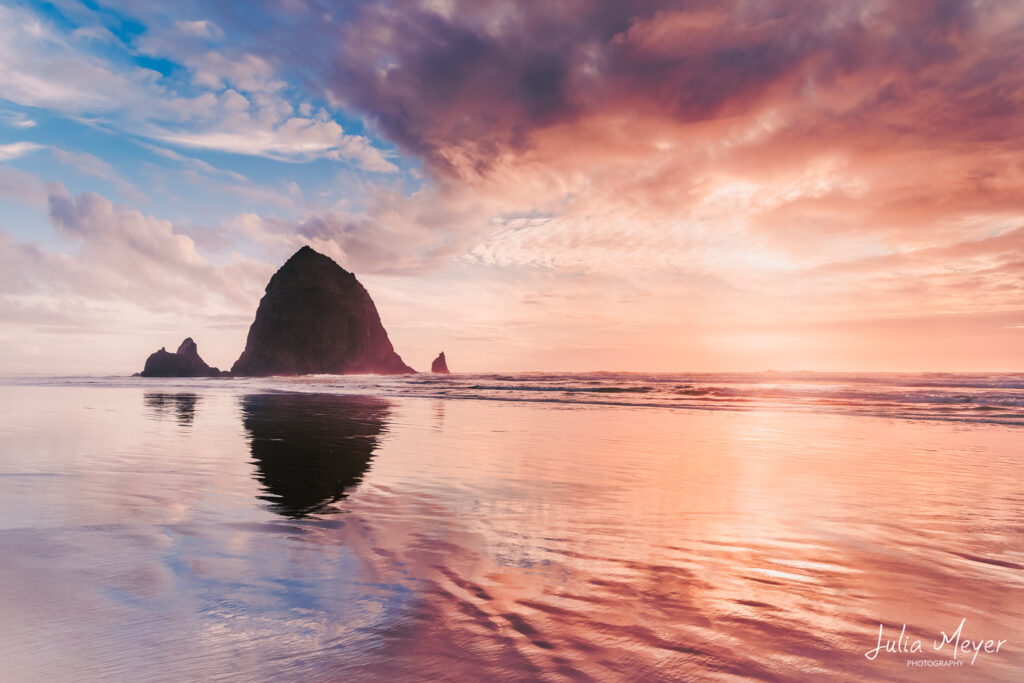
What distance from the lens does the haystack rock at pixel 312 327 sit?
116 meters

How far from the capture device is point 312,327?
12131 centimetres

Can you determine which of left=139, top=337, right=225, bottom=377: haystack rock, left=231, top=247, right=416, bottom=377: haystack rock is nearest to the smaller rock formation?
left=231, top=247, right=416, bottom=377: haystack rock

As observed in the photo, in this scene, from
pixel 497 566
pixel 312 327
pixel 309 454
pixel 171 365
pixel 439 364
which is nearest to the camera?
pixel 497 566

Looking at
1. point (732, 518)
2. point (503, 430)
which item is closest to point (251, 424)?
point (503, 430)

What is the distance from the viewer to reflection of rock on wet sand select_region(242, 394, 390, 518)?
7422mm

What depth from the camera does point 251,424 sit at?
16.8 metres

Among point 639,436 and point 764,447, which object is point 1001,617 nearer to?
point 764,447

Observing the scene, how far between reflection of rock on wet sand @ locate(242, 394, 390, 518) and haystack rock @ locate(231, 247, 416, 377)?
10435cm

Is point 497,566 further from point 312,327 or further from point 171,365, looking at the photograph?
point 312,327

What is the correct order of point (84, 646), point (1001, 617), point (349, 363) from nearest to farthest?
point (84, 646), point (1001, 617), point (349, 363)

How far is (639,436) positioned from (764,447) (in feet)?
11.2

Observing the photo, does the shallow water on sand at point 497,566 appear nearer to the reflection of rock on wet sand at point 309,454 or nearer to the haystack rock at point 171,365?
the reflection of rock on wet sand at point 309,454

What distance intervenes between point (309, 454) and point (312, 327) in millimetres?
118621

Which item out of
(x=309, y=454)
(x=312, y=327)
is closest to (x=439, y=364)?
(x=312, y=327)
